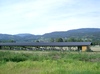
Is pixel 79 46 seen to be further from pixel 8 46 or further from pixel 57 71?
pixel 57 71

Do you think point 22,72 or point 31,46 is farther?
point 31,46

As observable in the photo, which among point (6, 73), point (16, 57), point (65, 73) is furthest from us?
point (16, 57)

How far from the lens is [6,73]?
1526cm

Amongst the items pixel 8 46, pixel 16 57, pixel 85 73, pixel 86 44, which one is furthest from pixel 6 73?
pixel 8 46

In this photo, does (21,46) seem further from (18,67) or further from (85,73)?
(85,73)

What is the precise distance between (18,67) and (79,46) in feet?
114

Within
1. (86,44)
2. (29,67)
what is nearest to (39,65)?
(29,67)

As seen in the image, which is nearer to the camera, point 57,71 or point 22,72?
point 57,71

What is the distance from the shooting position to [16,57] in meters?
25.8

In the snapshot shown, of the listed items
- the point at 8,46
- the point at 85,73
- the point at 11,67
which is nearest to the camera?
the point at 85,73

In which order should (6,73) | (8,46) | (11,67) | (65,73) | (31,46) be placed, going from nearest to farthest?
(65,73) → (6,73) → (11,67) → (31,46) → (8,46)

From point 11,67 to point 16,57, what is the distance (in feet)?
26.1

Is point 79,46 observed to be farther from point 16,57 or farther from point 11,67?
point 11,67

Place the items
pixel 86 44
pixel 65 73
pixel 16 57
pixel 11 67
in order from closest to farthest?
pixel 65 73 < pixel 11 67 < pixel 16 57 < pixel 86 44
